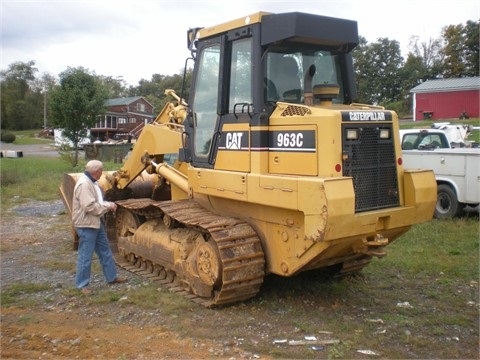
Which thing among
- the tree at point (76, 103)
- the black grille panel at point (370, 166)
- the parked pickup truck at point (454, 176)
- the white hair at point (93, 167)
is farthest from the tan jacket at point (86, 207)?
the tree at point (76, 103)

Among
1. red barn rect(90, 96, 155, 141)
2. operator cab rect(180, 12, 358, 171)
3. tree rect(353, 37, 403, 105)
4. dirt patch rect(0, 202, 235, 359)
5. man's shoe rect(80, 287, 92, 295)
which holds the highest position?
tree rect(353, 37, 403, 105)

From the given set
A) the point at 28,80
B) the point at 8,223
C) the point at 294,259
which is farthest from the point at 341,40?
the point at 28,80

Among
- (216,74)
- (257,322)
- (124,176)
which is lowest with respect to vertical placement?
(257,322)

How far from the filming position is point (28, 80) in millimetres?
76688

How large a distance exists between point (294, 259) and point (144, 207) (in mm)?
2819

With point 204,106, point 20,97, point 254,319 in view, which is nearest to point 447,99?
point 204,106

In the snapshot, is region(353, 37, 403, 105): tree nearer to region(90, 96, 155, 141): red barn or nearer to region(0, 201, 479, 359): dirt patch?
region(90, 96, 155, 141): red barn

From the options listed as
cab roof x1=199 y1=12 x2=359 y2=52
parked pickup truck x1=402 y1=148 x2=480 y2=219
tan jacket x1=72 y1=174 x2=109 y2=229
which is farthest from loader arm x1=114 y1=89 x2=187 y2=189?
parked pickup truck x1=402 y1=148 x2=480 y2=219

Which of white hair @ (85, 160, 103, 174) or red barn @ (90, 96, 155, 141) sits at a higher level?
red barn @ (90, 96, 155, 141)

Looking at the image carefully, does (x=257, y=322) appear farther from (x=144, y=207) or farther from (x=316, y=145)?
(x=144, y=207)

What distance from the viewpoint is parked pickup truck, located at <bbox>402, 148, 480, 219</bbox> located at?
11.0m

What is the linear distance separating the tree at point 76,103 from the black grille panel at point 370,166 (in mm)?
22183

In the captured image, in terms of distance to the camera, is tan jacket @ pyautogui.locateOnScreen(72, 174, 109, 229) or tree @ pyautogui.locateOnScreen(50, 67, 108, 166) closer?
tan jacket @ pyautogui.locateOnScreen(72, 174, 109, 229)

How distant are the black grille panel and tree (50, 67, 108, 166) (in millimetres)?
22183
